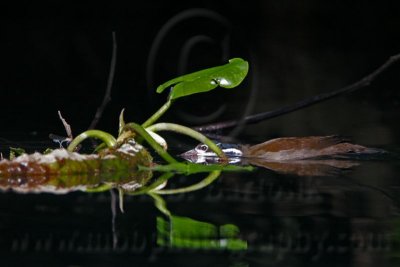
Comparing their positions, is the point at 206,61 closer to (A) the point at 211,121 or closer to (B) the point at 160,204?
(A) the point at 211,121

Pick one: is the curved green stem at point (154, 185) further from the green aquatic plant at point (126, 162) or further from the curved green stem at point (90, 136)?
the curved green stem at point (90, 136)

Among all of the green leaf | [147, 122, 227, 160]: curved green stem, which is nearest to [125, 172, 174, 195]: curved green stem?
[147, 122, 227, 160]: curved green stem

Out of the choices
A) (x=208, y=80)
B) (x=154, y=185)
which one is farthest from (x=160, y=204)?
(x=208, y=80)

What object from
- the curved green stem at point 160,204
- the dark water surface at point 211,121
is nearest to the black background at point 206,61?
the dark water surface at point 211,121

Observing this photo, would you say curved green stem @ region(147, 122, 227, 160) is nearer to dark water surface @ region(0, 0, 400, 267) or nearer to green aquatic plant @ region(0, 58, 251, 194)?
green aquatic plant @ region(0, 58, 251, 194)

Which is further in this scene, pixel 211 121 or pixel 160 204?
pixel 211 121

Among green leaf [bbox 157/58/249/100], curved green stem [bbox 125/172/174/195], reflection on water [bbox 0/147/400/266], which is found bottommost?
reflection on water [bbox 0/147/400/266]

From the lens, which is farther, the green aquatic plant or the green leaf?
the green leaf
